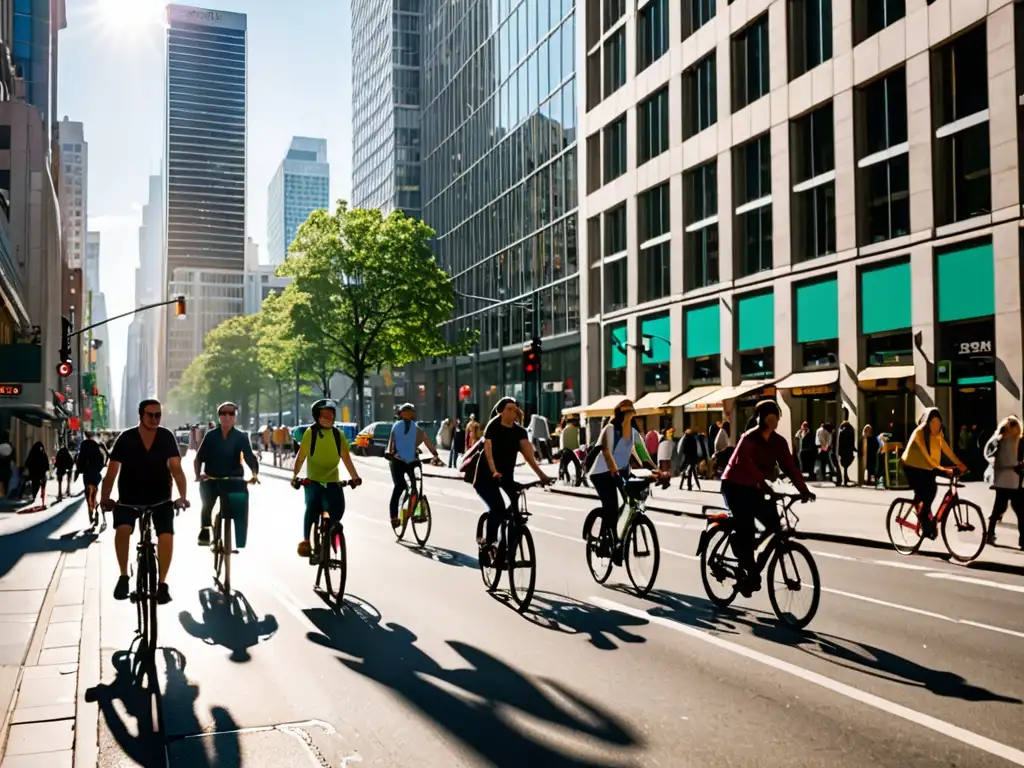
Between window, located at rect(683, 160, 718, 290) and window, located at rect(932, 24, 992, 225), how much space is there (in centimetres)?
1064

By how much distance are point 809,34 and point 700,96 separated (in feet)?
21.4

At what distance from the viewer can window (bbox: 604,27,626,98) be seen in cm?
4469

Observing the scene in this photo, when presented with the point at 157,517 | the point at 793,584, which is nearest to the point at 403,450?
the point at 157,517

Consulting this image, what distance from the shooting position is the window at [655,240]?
Answer: 133 feet

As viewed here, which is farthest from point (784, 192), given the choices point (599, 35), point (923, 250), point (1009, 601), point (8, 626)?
point (8, 626)

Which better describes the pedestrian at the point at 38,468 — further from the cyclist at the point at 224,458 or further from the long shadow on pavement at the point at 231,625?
the long shadow on pavement at the point at 231,625

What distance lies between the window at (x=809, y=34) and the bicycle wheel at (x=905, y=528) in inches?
844

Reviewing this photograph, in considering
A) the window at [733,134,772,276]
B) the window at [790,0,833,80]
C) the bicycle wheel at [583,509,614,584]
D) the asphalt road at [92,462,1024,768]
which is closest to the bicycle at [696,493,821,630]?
the asphalt road at [92,462,1024,768]

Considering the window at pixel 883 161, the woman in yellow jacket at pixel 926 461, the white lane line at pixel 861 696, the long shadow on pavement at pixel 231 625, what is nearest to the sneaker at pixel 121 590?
the long shadow on pavement at pixel 231 625

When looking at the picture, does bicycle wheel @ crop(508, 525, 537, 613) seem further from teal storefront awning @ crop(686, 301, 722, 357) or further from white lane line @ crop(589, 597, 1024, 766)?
teal storefront awning @ crop(686, 301, 722, 357)

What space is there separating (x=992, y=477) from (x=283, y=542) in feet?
31.0

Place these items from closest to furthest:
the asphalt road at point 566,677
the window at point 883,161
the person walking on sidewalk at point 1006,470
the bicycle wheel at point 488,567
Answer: the asphalt road at point 566,677
the bicycle wheel at point 488,567
the person walking on sidewalk at point 1006,470
the window at point 883,161

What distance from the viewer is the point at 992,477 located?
43.4 ft

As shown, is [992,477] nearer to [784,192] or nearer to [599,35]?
[784,192]
